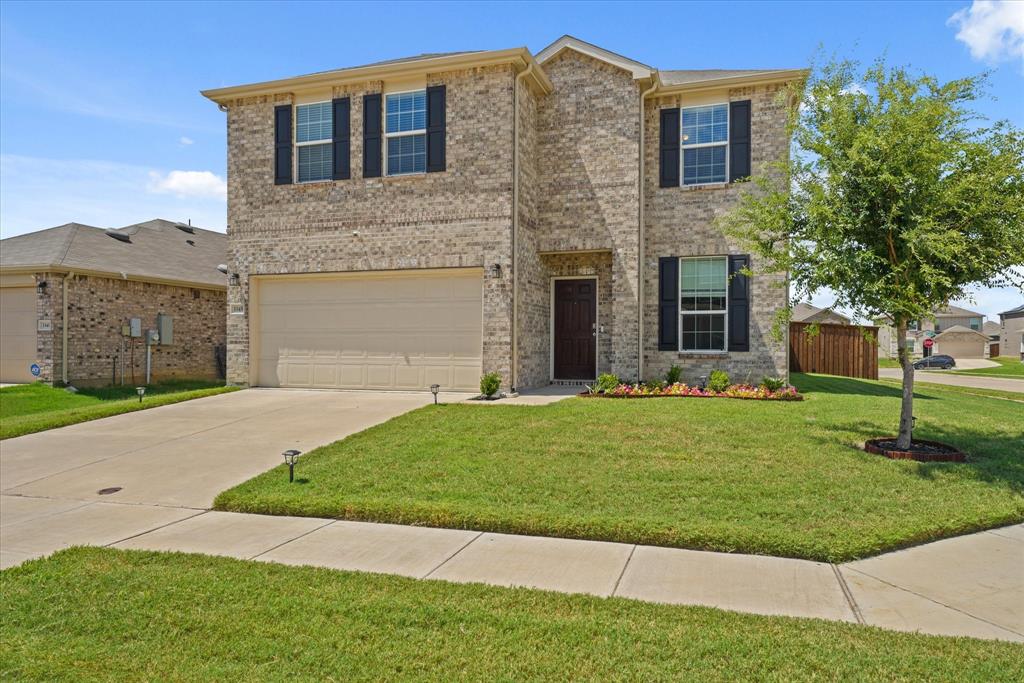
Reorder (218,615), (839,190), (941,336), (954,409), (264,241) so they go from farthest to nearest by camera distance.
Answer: (941,336)
(264,241)
(954,409)
(839,190)
(218,615)

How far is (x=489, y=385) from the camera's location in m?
11.9

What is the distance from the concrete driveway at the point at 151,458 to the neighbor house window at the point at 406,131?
15.6ft

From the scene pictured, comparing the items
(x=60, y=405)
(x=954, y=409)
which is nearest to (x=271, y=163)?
(x=60, y=405)

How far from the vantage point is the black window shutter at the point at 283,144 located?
14148mm

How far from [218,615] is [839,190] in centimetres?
793

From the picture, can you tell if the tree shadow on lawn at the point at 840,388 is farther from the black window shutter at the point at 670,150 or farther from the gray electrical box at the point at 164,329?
the gray electrical box at the point at 164,329

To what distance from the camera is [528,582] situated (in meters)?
4.43

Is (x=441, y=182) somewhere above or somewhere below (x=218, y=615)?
above

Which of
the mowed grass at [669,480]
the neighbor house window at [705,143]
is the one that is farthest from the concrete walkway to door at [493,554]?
the neighbor house window at [705,143]

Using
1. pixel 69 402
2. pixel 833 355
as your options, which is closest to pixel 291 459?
pixel 69 402

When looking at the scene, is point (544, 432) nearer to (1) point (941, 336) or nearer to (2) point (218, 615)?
(2) point (218, 615)

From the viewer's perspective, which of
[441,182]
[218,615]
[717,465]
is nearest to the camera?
[218,615]

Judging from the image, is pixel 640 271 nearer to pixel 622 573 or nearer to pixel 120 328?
pixel 622 573

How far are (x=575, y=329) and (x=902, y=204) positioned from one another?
7.88 meters
